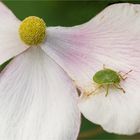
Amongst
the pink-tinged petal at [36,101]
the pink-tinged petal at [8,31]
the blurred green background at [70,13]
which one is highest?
the pink-tinged petal at [8,31]

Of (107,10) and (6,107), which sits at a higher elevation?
(107,10)

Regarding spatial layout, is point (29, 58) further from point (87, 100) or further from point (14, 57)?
point (87, 100)

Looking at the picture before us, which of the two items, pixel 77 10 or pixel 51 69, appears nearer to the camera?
pixel 51 69

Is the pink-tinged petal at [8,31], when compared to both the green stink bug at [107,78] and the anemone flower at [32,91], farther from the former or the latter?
the green stink bug at [107,78]

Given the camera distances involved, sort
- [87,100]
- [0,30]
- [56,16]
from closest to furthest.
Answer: [87,100], [0,30], [56,16]

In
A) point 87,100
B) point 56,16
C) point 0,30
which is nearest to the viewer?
point 87,100

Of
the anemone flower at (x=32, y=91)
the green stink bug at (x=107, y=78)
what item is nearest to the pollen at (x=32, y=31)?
the anemone flower at (x=32, y=91)

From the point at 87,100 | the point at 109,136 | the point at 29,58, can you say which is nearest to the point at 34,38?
the point at 29,58
